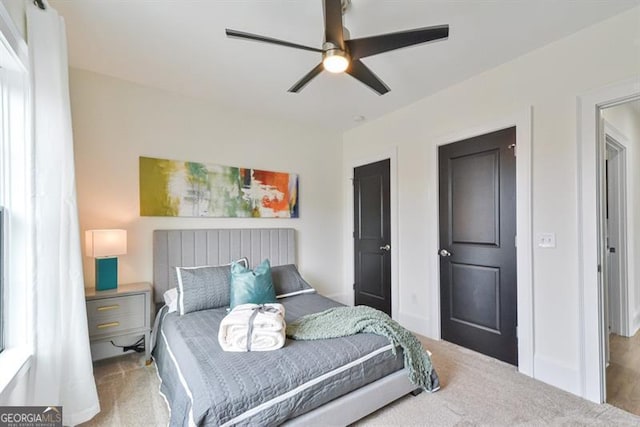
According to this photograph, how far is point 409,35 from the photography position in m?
1.57

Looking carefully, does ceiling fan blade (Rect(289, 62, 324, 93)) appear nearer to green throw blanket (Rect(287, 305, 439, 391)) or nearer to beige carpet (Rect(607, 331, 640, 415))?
green throw blanket (Rect(287, 305, 439, 391))

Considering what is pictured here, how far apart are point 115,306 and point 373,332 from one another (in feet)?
6.84

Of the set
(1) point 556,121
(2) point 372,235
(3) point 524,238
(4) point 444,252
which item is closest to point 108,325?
(2) point 372,235

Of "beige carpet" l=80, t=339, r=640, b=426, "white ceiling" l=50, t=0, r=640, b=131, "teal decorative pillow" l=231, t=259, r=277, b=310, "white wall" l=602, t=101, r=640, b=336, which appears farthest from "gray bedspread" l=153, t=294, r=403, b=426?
"white wall" l=602, t=101, r=640, b=336

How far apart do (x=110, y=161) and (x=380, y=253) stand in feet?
10.1

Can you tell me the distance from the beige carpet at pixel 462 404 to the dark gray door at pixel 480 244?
375 mm

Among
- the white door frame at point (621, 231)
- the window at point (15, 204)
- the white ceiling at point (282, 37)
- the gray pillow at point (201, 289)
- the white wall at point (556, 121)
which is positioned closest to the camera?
the window at point (15, 204)

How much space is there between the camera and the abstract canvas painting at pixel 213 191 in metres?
2.89

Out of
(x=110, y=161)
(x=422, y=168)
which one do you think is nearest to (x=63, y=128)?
(x=110, y=161)

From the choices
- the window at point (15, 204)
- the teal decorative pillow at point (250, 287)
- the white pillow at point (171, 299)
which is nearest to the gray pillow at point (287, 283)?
the teal decorative pillow at point (250, 287)

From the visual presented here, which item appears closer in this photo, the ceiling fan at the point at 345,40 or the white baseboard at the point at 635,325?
the ceiling fan at the point at 345,40

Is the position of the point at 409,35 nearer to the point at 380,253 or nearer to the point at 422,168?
the point at 422,168

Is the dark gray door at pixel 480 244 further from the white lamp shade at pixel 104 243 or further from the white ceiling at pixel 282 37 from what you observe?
the white lamp shade at pixel 104 243

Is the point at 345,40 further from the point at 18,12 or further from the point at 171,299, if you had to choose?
the point at 171,299
